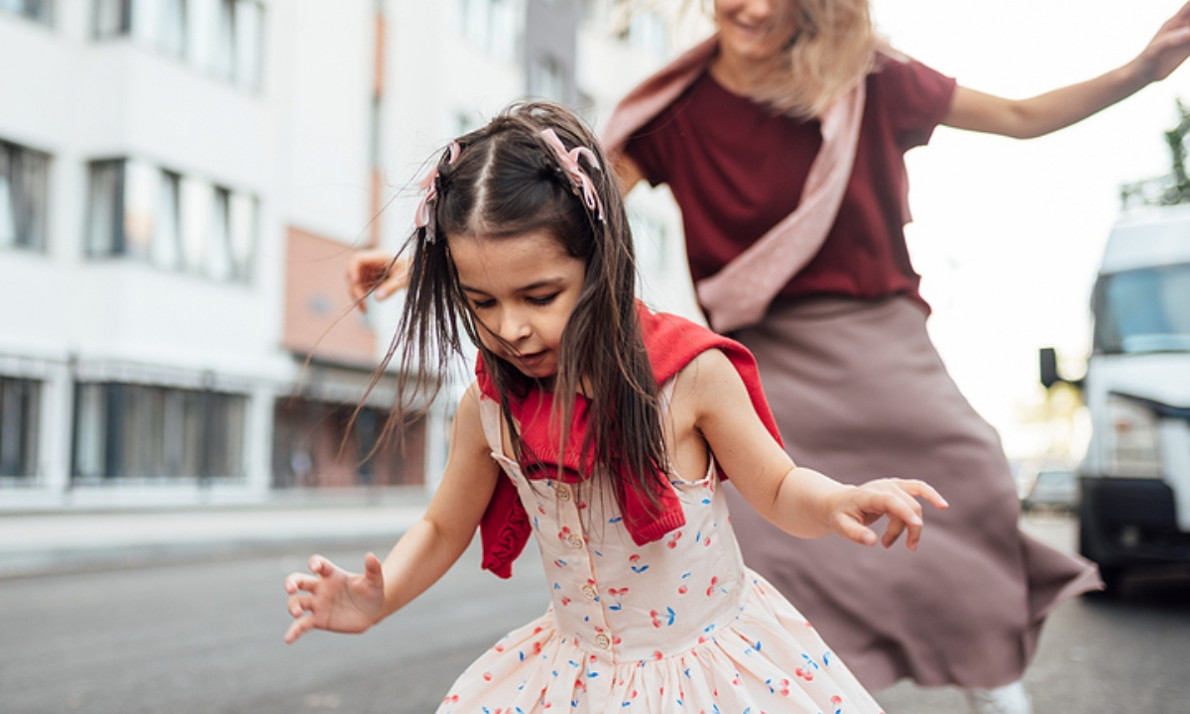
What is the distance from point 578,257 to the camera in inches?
69.7

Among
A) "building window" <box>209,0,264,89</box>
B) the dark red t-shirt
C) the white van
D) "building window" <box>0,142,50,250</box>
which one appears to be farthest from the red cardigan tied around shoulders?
"building window" <box>209,0,264,89</box>

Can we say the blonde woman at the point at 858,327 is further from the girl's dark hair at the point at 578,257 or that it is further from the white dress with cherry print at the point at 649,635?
the girl's dark hair at the point at 578,257

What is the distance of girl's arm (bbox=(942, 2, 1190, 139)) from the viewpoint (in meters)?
2.23

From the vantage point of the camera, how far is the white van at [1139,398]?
6996 millimetres

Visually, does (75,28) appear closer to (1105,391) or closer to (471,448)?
(1105,391)

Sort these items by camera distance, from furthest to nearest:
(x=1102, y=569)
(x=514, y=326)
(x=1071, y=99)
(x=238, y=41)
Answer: (x=238, y=41) → (x=1102, y=569) → (x=1071, y=99) → (x=514, y=326)

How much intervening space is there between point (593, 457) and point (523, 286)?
0.94 feet

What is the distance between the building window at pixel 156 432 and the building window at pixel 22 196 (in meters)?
2.19

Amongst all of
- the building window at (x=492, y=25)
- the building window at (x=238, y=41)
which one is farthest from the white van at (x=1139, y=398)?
the building window at (x=492, y=25)

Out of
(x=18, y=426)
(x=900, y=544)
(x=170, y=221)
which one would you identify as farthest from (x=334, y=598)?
(x=170, y=221)

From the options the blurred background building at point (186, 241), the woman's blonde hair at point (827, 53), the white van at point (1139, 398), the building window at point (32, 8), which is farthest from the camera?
the blurred background building at point (186, 241)

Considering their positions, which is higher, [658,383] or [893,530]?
[658,383]

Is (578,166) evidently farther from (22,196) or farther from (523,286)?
(22,196)

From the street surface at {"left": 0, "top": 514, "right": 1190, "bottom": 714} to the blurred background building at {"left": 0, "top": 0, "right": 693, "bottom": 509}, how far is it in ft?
19.0
